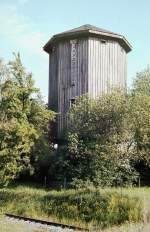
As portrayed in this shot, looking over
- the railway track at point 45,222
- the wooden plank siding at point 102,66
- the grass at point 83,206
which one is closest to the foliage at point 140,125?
the wooden plank siding at point 102,66

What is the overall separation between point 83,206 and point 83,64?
54.3ft

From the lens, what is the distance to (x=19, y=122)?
1287 inches

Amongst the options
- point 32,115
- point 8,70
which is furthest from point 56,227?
point 8,70

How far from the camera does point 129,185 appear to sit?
1245 inches

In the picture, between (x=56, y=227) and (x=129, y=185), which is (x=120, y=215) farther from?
(x=129, y=185)

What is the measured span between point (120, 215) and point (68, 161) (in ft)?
36.5

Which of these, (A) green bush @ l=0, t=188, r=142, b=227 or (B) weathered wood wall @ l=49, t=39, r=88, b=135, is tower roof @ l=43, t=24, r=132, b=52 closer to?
(B) weathered wood wall @ l=49, t=39, r=88, b=135

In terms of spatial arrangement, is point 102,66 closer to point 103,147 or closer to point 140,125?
point 140,125

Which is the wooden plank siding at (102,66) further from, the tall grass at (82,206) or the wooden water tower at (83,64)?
the tall grass at (82,206)

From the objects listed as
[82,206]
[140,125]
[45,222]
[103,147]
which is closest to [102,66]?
[140,125]

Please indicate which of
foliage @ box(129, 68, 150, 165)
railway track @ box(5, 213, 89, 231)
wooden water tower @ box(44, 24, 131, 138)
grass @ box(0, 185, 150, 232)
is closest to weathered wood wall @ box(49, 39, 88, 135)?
wooden water tower @ box(44, 24, 131, 138)

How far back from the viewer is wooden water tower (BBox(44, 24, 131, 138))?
126ft

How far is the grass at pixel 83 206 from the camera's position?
2169cm

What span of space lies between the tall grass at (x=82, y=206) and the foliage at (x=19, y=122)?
3166mm
